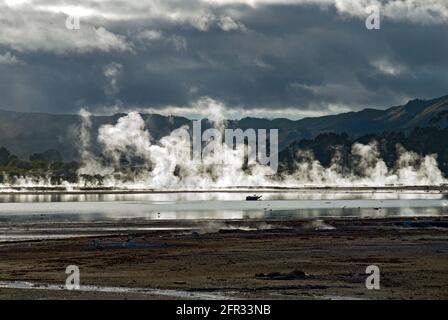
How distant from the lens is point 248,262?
63.0 metres

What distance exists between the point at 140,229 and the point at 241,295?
67.1 metres

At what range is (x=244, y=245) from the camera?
3100 inches

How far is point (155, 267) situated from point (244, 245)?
1900 cm

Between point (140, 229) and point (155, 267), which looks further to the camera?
point (140, 229)

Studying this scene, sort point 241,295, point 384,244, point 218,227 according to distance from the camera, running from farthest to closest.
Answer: point 218,227 < point 384,244 < point 241,295

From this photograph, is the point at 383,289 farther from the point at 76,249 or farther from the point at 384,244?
the point at 76,249

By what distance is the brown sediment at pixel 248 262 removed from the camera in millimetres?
47281

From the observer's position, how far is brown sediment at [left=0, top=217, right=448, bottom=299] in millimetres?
47281

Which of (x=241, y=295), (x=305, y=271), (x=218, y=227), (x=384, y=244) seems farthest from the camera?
(x=218, y=227)
